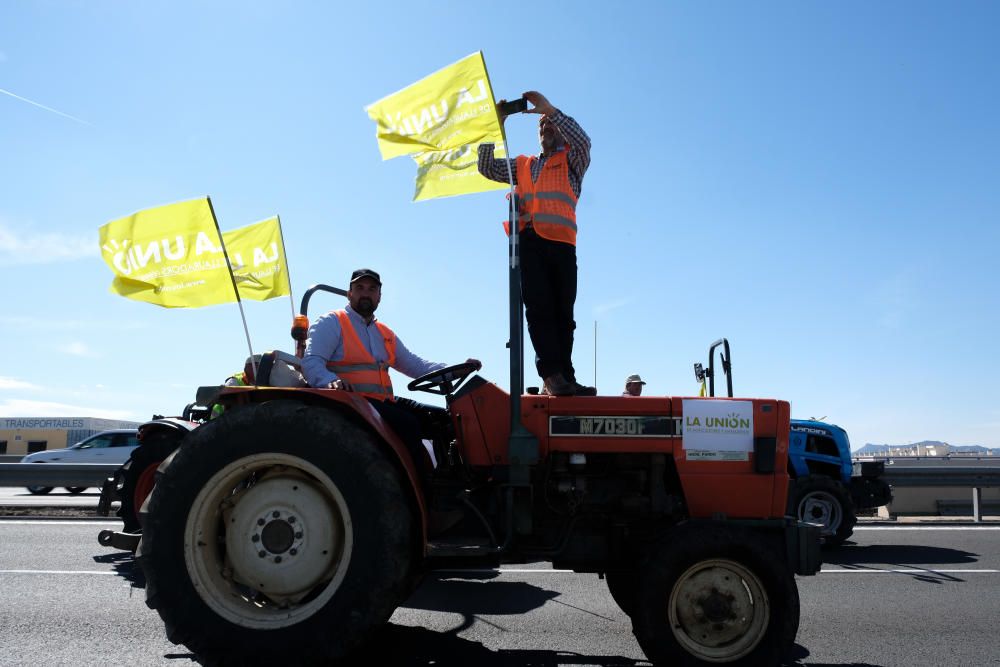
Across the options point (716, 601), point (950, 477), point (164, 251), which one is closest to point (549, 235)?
point (716, 601)

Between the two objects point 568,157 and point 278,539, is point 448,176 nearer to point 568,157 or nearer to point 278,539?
point 568,157

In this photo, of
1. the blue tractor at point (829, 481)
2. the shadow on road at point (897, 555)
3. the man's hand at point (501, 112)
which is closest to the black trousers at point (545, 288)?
the man's hand at point (501, 112)

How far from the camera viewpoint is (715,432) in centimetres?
362

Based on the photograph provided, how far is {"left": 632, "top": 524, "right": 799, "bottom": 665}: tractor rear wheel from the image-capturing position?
10.3ft

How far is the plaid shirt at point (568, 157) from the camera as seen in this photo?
397 cm

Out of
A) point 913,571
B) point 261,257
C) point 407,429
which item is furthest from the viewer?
point 261,257

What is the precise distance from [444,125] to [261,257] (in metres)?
4.41

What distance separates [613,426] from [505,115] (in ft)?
5.57

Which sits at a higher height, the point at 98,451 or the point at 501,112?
the point at 501,112

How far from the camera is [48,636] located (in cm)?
→ 405

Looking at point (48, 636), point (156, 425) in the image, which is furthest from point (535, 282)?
point (156, 425)

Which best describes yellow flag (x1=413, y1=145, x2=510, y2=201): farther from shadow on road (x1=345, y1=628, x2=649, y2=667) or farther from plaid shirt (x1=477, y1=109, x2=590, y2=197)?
shadow on road (x1=345, y1=628, x2=649, y2=667)

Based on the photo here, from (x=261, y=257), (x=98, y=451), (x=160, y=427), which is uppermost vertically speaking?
(x=261, y=257)

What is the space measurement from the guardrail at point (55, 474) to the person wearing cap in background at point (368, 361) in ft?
23.7
